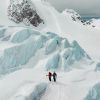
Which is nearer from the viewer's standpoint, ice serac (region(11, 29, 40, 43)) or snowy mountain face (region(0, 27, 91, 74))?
snowy mountain face (region(0, 27, 91, 74))

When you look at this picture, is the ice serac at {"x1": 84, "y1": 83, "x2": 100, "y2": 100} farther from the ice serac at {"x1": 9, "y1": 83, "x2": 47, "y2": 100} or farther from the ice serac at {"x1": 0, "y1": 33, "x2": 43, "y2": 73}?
the ice serac at {"x1": 0, "y1": 33, "x2": 43, "y2": 73}

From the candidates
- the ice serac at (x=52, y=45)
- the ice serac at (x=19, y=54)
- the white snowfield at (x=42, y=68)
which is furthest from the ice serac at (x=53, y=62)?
the ice serac at (x=19, y=54)

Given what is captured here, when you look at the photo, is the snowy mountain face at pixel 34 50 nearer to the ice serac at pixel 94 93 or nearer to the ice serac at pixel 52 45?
the ice serac at pixel 52 45

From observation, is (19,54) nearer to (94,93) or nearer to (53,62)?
(53,62)

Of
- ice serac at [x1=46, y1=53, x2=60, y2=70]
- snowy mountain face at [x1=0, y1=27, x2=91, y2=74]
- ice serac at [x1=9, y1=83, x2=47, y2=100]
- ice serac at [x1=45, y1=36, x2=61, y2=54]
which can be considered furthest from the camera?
ice serac at [x1=45, y1=36, x2=61, y2=54]

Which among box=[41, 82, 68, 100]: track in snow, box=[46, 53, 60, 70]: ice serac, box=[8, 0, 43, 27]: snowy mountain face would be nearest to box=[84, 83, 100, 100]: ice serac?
box=[41, 82, 68, 100]: track in snow

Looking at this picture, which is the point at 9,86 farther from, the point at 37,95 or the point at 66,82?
the point at 66,82

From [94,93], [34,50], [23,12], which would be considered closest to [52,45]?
[34,50]
